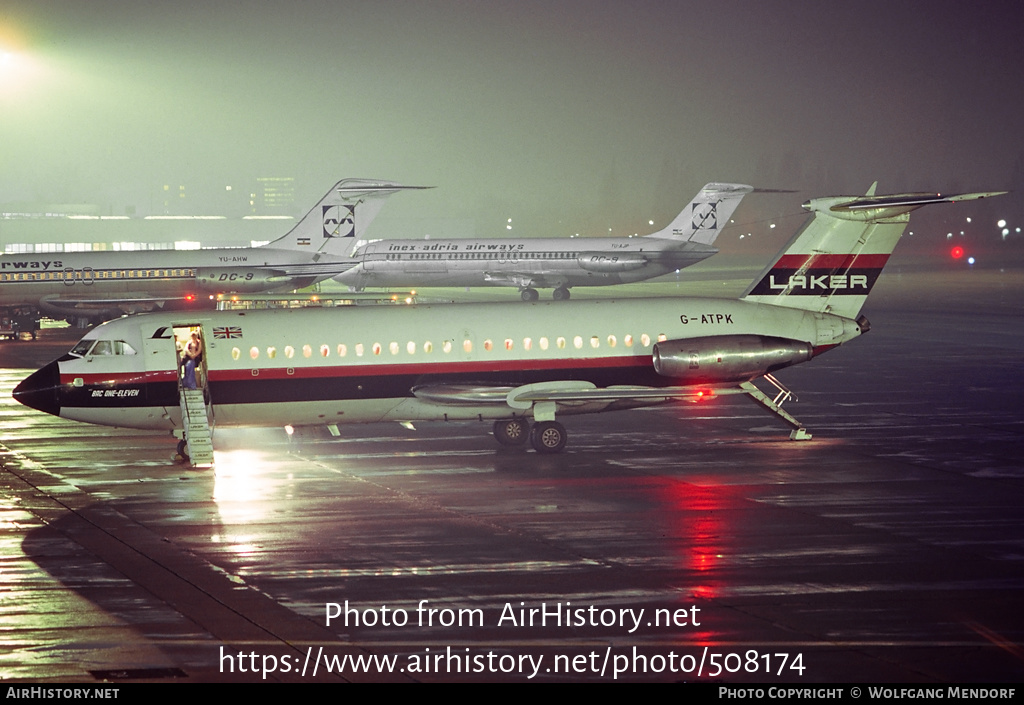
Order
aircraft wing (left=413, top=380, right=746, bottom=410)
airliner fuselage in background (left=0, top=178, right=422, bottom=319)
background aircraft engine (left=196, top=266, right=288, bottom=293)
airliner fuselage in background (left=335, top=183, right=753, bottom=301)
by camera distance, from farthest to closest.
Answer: airliner fuselage in background (left=335, top=183, right=753, bottom=301) < background aircraft engine (left=196, top=266, right=288, bottom=293) < airliner fuselage in background (left=0, top=178, right=422, bottom=319) < aircraft wing (left=413, top=380, right=746, bottom=410)

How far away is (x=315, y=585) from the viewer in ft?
56.4

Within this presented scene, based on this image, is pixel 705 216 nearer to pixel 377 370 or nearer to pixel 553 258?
pixel 553 258

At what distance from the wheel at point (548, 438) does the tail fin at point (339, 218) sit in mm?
37618

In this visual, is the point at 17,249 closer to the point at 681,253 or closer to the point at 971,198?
the point at 681,253

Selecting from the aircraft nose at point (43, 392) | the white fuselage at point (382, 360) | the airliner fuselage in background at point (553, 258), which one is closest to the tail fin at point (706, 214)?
the airliner fuselage in background at point (553, 258)

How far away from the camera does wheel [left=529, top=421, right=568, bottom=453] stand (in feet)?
90.4

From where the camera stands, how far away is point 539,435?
27.6 metres

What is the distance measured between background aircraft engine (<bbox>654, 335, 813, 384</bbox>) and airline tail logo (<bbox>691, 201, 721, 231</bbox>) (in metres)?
47.2

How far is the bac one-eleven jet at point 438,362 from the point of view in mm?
26594

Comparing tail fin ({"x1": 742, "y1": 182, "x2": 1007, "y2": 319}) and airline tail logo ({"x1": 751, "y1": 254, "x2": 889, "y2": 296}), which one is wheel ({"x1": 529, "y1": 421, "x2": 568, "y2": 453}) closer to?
tail fin ({"x1": 742, "y1": 182, "x2": 1007, "y2": 319})

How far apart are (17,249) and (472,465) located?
189 m

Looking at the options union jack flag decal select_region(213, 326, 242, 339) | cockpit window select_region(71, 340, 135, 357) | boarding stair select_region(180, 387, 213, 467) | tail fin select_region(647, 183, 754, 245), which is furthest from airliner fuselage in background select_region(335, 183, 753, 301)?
boarding stair select_region(180, 387, 213, 467)

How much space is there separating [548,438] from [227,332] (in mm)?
7456

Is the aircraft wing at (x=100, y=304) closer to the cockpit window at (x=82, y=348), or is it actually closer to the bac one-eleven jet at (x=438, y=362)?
the cockpit window at (x=82, y=348)
